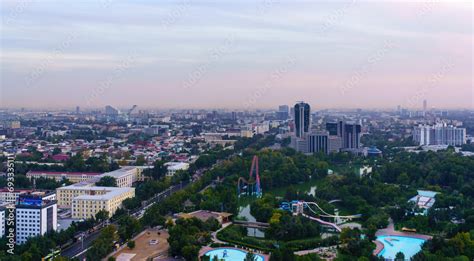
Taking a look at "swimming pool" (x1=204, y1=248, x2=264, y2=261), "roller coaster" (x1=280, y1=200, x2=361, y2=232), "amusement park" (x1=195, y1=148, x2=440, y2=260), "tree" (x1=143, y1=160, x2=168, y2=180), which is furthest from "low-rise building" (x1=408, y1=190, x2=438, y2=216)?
"tree" (x1=143, y1=160, x2=168, y2=180)

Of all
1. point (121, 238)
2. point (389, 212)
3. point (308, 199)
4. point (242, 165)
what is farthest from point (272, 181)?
point (121, 238)

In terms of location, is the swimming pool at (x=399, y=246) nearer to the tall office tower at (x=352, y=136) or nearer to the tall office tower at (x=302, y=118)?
the tall office tower at (x=352, y=136)

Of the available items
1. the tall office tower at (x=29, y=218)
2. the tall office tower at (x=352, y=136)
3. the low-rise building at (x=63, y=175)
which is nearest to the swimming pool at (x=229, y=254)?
the tall office tower at (x=29, y=218)

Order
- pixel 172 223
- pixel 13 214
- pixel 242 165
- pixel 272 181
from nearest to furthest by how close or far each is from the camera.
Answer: pixel 13 214 < pixel 172 223 < pixel 272 181 < pixel 242 165

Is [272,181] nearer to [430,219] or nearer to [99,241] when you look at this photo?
[430,219]

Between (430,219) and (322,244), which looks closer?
(322,244)

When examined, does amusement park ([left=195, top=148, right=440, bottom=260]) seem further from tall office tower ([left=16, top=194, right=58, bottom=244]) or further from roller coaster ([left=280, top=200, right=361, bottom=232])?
tall office tower ([left=16, top=194, right=58, bottom=244])
